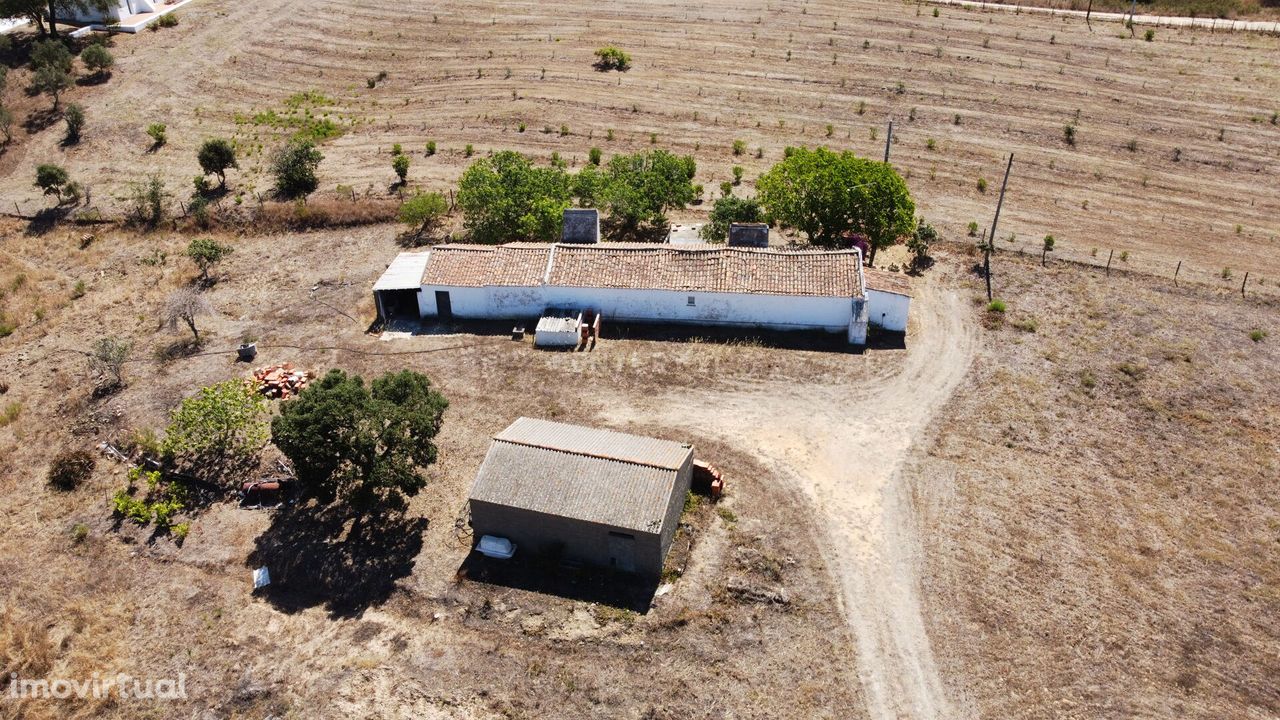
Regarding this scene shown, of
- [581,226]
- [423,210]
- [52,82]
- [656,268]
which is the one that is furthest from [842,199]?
[52,82]

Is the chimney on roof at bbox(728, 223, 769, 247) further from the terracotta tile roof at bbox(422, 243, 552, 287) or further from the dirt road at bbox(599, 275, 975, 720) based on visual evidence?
the terracotta tile roof at bbox(422, 243, 552, 287)

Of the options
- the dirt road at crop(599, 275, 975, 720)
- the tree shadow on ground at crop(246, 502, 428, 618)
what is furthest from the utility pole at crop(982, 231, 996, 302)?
the tree shadow on ground at crop(246, 502, 428, 618)

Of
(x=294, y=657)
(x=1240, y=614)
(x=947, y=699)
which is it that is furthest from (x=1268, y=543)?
(x=294, y=657)

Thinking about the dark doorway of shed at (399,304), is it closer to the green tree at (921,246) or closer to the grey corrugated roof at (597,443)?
the grey corrugated roof at (597,443)

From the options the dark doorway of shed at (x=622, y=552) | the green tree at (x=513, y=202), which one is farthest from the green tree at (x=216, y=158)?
the dark doorway of shed at (x=622, y=552)

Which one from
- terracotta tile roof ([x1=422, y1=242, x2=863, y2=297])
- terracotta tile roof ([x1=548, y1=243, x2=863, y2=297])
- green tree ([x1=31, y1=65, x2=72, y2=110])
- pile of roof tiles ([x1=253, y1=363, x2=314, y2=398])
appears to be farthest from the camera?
green tree ([x1=31, y1=65, x2=72, y2=110])

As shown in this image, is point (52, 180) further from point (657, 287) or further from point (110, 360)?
point (657, 287)
